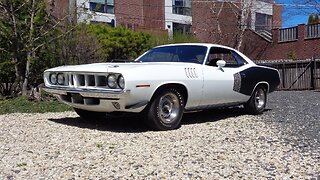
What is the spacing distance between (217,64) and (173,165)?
335cm

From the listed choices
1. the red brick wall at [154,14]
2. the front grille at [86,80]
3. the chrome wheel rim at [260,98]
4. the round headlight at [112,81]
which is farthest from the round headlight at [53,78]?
the red brick wall at [154,14]

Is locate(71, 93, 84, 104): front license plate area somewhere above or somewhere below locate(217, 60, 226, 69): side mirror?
below

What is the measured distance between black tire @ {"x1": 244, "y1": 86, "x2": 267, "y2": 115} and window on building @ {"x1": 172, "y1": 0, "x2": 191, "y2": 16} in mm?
30318

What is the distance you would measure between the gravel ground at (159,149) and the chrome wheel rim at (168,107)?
26 cm

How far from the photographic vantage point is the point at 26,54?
40.6 feet

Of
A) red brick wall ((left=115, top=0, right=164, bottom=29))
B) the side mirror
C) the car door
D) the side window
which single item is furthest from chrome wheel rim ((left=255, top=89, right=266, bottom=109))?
red brick wall ((left=115, top=0, right=164, bottom=29))

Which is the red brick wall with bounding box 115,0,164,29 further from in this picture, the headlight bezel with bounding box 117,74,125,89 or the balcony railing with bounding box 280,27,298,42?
the headlight bezel with bounding box 117,74,125,89

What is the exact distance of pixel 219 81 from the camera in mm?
7570

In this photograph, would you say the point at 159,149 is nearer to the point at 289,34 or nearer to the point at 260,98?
the point at 260,98

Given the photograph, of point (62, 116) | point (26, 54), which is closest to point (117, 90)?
point (62, 116)

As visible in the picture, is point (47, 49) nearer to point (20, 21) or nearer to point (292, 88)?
point (20, 21)

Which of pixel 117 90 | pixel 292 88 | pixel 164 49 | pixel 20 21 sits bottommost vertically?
pixel 292 88

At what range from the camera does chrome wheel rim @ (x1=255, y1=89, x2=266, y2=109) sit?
8883 millimetres

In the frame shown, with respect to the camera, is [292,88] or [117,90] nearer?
[117,90]
